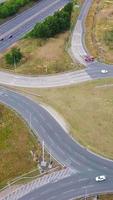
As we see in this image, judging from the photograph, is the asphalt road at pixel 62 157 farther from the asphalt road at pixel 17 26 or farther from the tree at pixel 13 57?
the asphalt road at pixel 17 26

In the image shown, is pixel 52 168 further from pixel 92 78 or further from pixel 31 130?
pixel 92 78

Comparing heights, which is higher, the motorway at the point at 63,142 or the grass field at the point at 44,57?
the grass field at the point at 44,57

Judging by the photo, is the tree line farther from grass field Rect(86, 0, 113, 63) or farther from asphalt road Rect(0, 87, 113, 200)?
asphalt road Rect(0, 87, 113, 200)

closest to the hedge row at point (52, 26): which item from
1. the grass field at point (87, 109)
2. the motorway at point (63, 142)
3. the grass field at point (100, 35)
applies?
the grass field at point (100, 35)

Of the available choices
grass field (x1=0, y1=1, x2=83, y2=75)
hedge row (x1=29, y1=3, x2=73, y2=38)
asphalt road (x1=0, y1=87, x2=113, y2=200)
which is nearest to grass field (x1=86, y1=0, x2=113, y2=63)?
grass field (x1=0, y1=1, x2=83, y2=75)

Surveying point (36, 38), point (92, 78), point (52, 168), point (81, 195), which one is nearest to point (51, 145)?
point (52, 168)

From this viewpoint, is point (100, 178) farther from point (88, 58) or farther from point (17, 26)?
point (17, 26)

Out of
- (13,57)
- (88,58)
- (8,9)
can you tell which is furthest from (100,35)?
(8,9)
